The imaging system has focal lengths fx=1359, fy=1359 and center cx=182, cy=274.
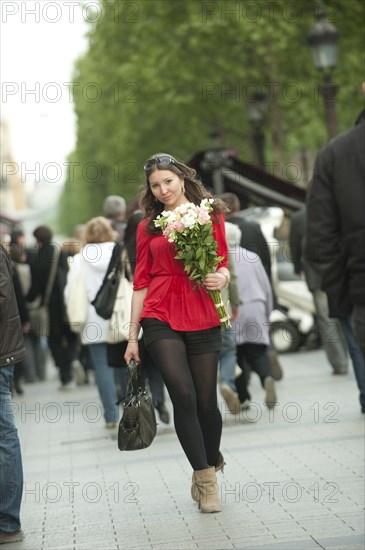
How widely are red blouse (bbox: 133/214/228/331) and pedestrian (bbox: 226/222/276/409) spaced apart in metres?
4.16

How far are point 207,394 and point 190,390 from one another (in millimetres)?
190

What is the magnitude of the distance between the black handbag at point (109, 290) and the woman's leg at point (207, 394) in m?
3.33

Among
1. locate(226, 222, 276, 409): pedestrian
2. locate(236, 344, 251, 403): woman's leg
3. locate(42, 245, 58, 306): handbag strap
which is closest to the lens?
locate(226, 222, 276, 409): pedestrian

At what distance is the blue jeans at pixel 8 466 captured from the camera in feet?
22.5

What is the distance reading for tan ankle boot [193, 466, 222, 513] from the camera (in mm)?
7028

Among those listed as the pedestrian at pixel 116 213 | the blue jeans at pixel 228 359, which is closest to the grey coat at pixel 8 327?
the blue jeans at pixel 228 359

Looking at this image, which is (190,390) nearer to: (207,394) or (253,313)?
(207,394)

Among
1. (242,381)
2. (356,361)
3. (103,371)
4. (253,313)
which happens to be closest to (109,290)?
(103,371)

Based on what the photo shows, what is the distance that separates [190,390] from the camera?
273 inches

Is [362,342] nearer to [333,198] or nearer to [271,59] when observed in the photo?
[333,198]

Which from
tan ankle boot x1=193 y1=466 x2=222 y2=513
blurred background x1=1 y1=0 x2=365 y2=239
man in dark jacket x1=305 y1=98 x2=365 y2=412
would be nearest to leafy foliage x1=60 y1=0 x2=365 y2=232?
blurred background x1=1 y1=0 x2=365 y2=239

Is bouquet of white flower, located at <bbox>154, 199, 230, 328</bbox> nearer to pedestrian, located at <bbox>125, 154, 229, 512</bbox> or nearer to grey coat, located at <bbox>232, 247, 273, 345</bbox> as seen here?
pedestrian, located at <bbox>125, 154, 229, 512</bbox>

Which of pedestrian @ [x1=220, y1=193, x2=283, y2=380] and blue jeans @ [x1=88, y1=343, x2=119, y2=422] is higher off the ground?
pedestrian @ [x1=220, y1=193, x2=283, y2=380]

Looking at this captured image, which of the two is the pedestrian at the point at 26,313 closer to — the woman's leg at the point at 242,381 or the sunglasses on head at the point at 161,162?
the woman's leg at the point at 242,381
